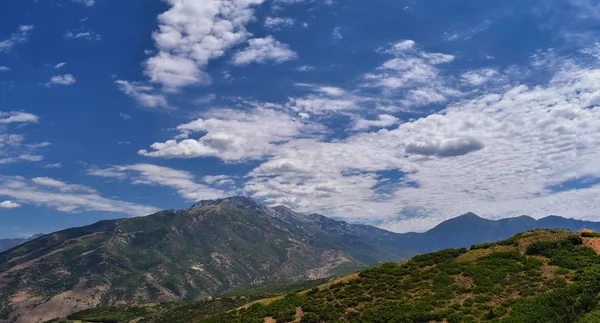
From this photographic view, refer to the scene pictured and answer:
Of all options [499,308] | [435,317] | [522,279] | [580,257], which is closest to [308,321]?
[435,317]

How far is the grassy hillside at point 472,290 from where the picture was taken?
3922 cm

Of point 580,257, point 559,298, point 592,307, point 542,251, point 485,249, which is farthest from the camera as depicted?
point 485,249

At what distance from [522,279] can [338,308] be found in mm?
22661

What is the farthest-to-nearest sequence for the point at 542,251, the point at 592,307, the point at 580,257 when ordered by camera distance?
the point at 542,251
the point at 580,257
the point at 592,307

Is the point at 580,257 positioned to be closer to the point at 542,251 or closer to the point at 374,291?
the point at 542,251

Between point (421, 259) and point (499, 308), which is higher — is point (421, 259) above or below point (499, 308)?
above

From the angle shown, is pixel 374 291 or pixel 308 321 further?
pixel 374 291

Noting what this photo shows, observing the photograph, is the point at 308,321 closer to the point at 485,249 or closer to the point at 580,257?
the point at 485,249

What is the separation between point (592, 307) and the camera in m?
36.9

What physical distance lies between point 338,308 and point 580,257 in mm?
32129

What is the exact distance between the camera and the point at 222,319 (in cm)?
5647

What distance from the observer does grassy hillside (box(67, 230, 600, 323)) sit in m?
39.2

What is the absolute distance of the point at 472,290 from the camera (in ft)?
151

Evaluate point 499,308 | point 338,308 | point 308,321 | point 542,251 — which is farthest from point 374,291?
point 542,251
